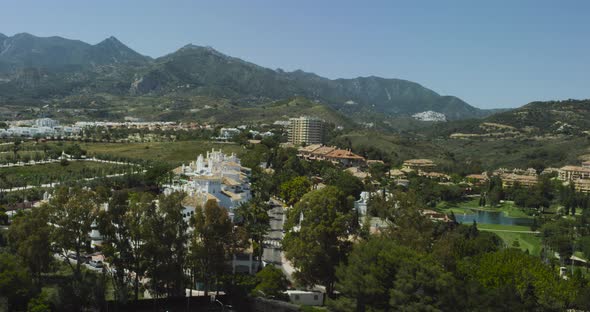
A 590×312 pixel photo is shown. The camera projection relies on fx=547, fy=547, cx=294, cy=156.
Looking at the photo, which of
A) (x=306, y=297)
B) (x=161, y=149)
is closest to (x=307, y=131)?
(x=161, y=149)

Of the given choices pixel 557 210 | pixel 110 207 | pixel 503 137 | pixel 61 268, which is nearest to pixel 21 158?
pixel 61 268

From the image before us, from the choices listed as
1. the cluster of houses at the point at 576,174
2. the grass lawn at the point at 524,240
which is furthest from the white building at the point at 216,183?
the cluster of houses at the point at 576,174

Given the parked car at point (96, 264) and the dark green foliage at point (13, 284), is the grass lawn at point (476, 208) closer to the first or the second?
the parked car at point (96, 264)

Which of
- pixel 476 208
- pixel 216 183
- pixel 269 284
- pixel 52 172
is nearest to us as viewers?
pixel 269 284

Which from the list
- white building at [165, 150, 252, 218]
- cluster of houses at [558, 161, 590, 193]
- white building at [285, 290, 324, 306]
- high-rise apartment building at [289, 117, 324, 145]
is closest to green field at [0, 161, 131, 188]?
white building at [165, 150, 252, 218]

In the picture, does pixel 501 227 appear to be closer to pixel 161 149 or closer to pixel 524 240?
pixel 524 240

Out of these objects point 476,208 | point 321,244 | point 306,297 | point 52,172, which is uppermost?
point 321,244
